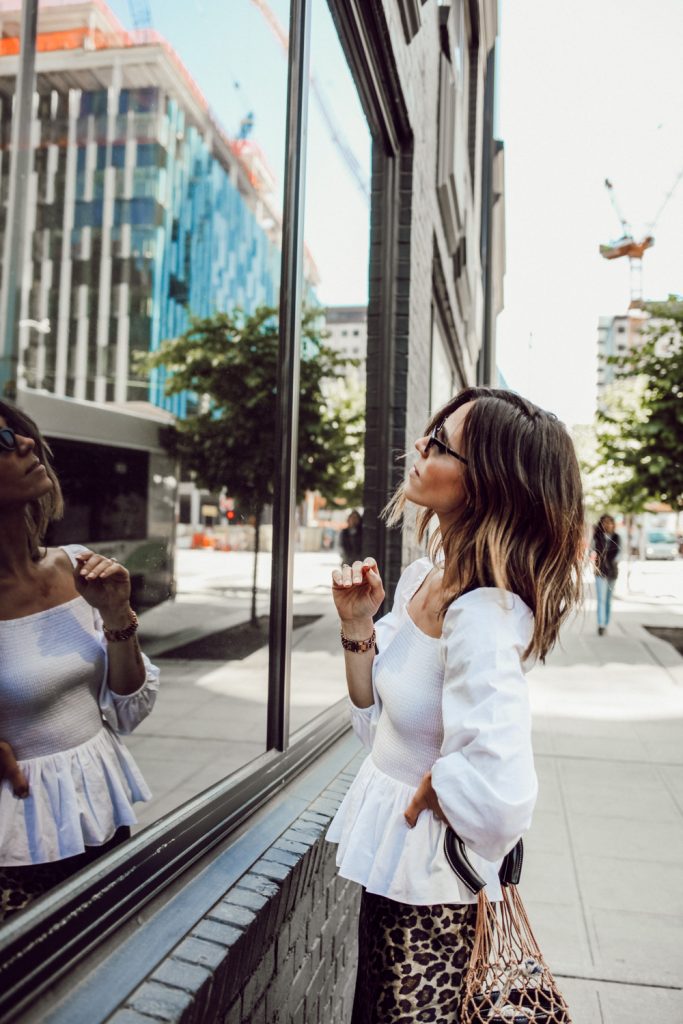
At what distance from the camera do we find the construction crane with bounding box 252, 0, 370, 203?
3.46 metres

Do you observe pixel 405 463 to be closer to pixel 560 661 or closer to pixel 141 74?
pixel 141 74

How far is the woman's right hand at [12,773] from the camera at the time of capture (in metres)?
1.54

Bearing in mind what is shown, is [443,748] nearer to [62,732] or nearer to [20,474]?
[62,732]

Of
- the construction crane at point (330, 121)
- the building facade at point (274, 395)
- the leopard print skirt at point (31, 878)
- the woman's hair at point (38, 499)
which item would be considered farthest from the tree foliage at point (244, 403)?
the leopard print skirt at point (31, 878)

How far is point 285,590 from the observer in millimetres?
3057

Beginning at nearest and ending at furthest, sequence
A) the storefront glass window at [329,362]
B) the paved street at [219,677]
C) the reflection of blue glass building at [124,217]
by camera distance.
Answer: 1. the paved street at [219,677]
2. the storefront glass window at [329,362]
3. the reflection of blue glass building at [124,217]

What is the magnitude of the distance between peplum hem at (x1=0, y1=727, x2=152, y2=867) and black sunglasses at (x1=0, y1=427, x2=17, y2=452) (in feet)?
1.86

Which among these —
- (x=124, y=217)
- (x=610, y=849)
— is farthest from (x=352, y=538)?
(x=124, y=217)

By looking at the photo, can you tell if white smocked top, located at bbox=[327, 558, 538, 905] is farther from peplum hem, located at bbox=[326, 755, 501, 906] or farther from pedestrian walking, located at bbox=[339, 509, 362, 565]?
pedestrian walking, located at bbox=[339, 509, 362, 565]

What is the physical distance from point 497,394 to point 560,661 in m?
10.1

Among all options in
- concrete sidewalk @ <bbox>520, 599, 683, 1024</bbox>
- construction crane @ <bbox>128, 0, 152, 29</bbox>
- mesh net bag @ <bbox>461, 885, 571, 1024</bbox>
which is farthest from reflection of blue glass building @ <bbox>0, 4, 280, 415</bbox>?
mesh net bag @ <bbox>461, 885, 571, 1024</bbox>

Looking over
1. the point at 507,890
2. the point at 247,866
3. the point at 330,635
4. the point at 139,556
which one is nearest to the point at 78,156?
the point at 330,635

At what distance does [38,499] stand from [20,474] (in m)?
0.09

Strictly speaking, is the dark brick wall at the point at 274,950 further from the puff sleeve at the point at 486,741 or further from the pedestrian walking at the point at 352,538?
the pedestrian walking at the point at 352,538
